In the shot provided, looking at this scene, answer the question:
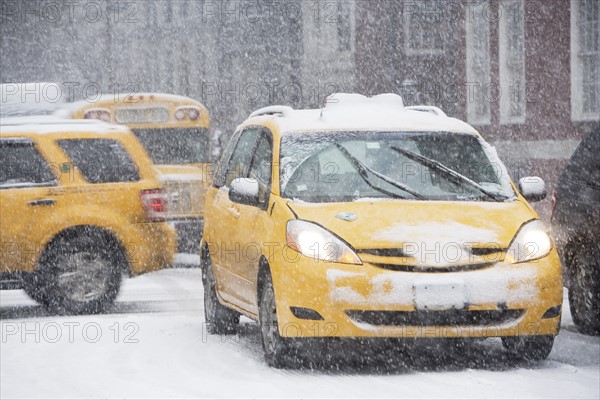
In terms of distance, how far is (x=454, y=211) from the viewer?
9953mm

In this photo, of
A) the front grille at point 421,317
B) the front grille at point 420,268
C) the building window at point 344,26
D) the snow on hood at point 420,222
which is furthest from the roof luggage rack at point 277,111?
the building window at point 344,26

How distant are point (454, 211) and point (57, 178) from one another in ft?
17.8

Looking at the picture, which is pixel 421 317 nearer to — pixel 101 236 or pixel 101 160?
pixel 101 236

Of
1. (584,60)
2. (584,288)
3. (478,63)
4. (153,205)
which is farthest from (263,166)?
(478,63)

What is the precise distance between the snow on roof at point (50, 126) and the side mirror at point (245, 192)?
14.6ft

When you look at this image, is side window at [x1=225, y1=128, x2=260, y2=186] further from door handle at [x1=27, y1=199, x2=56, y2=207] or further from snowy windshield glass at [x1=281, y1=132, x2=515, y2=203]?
door handle at [x1=27, y1=199, x2=56, y2=207]

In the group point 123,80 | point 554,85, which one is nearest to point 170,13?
point 123,80

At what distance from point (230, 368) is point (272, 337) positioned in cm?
35

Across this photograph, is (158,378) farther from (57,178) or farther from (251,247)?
(57,178)

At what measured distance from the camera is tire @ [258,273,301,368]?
9.74 meters

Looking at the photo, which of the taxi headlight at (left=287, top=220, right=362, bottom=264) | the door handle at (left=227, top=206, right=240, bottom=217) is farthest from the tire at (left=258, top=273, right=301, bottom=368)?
the door handle at (left=227, top=206, right=240, bottom=217)

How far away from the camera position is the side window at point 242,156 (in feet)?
38.4

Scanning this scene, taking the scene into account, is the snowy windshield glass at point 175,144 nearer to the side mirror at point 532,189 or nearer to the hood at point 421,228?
the side mirror at point 532,189

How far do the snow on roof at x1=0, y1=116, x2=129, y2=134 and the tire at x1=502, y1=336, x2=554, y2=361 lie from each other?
19.4ft
